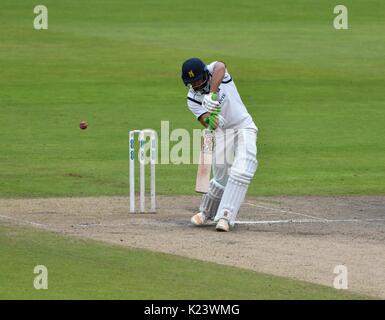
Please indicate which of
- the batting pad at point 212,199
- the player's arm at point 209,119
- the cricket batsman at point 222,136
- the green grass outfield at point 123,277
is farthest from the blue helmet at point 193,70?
the green grass outfield at point 123,277

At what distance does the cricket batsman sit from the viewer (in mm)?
14922

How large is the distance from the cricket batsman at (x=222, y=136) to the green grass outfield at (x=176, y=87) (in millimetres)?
3051

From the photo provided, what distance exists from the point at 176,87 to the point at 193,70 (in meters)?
18.9

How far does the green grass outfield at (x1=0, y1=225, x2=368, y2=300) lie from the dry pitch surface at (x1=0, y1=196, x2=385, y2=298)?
0.41 m

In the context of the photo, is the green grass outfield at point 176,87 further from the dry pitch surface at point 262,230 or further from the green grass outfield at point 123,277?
the green grass outfield at point 123,277

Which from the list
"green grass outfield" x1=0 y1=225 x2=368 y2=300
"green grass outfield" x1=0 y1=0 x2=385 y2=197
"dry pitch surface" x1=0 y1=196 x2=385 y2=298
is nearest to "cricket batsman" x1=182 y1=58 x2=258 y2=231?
"dry pitch surface" x1=0 y1=196 x2=385 y2=298

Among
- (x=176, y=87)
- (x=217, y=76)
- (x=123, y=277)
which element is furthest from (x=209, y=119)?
(x=176, y=87)

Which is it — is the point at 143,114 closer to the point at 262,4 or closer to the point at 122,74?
the point at 122,74

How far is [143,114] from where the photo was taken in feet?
93.3

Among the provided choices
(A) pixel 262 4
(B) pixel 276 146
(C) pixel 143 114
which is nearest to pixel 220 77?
(B) pixel 276 146

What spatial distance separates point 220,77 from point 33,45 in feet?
94.5

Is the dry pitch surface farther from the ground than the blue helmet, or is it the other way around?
the blue helmet

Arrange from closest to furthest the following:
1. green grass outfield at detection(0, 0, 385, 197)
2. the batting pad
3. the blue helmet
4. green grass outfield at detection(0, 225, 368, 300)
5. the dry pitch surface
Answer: green grass outfield at detection(0, 225, 368, 300) → the dry pitch surface → the blue helmet → the batting pad → green grass outfield at detection(0, 0, 385, 197)

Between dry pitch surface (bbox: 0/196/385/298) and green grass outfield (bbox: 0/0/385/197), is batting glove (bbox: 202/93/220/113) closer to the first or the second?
dry pitch surface (bbox: 0/196/385/298)
